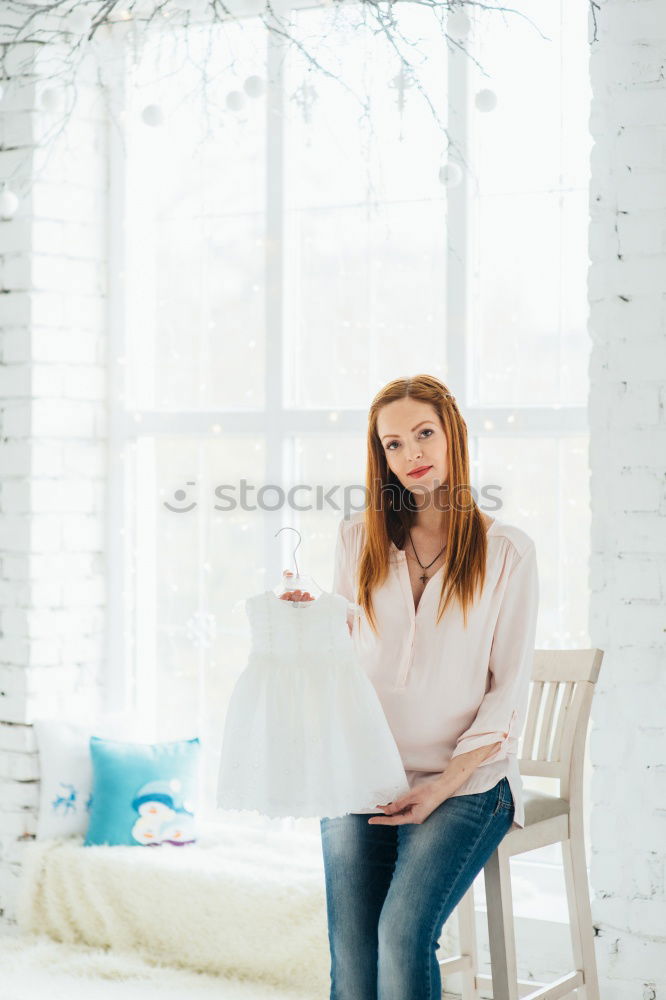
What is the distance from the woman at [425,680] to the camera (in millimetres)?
1920

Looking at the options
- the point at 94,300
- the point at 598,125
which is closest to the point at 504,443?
the point at 598,125

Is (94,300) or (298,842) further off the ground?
(94,300)

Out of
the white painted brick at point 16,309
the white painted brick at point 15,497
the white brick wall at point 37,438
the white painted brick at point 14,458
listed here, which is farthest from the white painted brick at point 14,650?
the white painted brick at point 16,309

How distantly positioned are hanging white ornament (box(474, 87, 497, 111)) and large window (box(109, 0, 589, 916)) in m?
0.20

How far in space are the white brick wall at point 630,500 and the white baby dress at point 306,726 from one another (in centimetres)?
82

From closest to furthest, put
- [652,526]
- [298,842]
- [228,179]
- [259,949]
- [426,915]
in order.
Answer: [426,915]
[652,526]
[259,949]
[298,842]
[228,179]

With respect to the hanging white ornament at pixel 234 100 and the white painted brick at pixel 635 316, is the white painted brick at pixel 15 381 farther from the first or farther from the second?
the white painted brick at pixel 635 316

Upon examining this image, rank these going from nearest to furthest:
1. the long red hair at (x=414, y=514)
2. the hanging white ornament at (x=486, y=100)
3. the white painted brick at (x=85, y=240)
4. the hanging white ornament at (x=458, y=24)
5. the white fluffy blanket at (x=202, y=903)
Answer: the long red hair at (x=414, y=514)
the hanging white ornament at (x=458, y=24)
the hanging white ornament at (x=486, y=100)
the white fluffy blanket at (x=202, y=903)
the white painted brick at (x=85, y=240)

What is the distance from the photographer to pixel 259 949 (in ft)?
9.62

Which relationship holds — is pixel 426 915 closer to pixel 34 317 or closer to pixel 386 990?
pixel 386 990

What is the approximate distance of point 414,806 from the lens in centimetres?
198

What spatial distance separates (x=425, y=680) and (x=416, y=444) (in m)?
0.44

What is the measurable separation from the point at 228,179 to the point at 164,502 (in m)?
0.99

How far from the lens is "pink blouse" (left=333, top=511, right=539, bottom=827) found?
6.77ft
